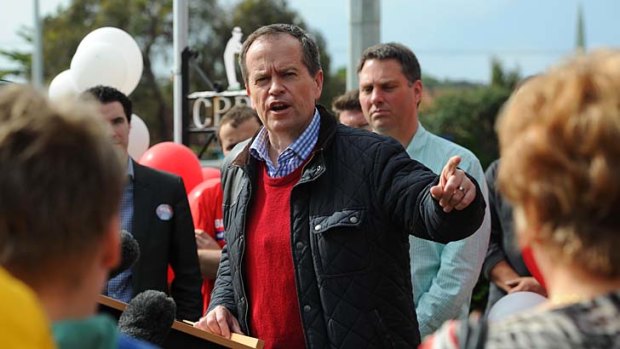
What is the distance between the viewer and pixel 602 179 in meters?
1.71

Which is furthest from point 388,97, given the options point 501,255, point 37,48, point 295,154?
point 37,48

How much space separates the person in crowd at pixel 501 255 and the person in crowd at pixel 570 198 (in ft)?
11.7

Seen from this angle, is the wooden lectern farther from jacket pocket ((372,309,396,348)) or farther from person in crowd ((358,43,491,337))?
person in crowd ((358,43,491,337))

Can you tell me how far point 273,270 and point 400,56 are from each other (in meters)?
2.10

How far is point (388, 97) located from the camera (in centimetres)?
538

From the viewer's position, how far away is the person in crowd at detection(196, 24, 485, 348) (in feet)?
11.9

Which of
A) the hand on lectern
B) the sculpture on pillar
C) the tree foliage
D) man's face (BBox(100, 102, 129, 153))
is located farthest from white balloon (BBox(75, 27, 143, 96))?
the tree foliage

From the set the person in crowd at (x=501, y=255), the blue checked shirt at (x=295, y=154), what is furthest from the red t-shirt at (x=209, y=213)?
the blue checked shirt at (x=295, y=154)

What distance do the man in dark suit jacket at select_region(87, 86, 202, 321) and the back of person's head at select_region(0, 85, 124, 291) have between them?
2.79 meters

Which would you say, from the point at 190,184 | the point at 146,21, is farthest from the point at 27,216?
the point at 146,21

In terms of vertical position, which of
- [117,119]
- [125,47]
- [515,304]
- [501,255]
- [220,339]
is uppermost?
[125,47]

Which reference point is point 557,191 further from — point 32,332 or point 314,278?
point 314,278

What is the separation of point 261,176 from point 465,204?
1.04 meters

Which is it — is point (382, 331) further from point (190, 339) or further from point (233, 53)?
point (233, 53)
